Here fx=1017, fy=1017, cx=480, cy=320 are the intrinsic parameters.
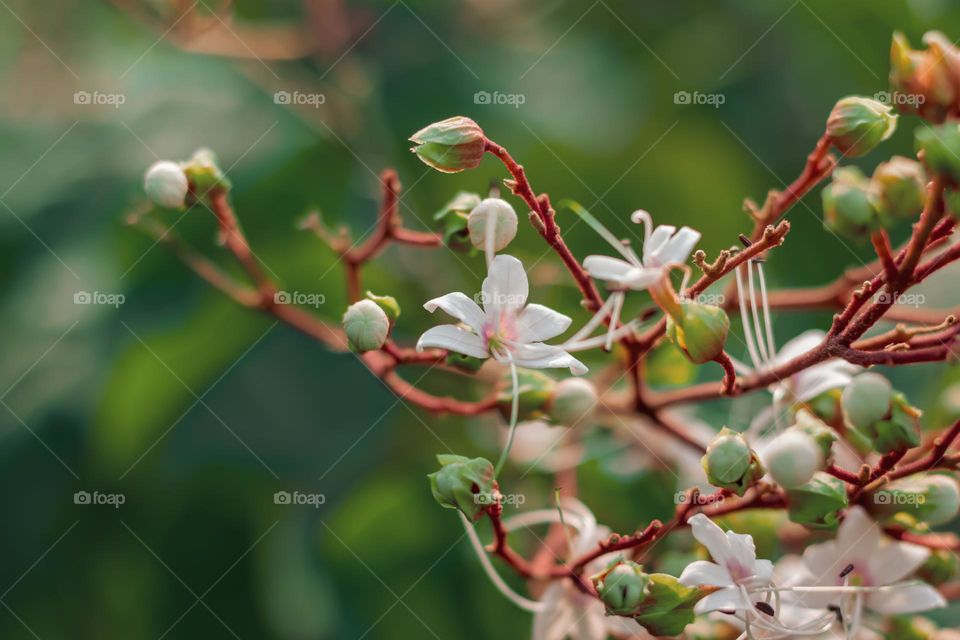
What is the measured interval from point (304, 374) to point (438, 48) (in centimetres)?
80

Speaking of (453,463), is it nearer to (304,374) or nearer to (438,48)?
(304,374)

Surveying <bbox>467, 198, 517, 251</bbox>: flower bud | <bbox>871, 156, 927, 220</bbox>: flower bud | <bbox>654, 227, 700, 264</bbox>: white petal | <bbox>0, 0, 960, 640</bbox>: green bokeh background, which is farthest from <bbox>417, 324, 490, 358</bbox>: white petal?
<bbox>0, 0, 960, 640</bbox>: green bokeh background

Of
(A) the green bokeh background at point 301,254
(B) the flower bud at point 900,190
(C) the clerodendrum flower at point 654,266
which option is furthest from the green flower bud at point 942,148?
(A) the green bokeh background at point 301,254

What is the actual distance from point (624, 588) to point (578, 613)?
31cm

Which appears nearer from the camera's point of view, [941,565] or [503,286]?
[503,286]

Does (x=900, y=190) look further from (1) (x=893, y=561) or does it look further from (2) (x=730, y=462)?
(1) (x=893, y=561)

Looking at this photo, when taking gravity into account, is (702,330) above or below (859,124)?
below

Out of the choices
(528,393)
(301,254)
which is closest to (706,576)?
(528,393)

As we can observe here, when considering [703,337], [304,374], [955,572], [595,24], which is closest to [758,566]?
[703,337]

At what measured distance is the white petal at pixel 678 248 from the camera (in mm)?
1079

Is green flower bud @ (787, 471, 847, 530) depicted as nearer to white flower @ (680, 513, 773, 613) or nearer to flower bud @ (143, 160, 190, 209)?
white flower @ (680, 513, 773, 613)

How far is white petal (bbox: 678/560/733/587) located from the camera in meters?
1.15

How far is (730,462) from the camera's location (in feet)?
3.57

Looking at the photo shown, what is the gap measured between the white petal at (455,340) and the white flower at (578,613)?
0.34 metres
